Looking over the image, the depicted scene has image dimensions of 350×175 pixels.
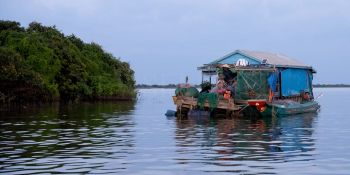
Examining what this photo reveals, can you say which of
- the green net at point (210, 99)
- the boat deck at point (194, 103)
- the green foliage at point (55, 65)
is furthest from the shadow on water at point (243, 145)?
the green foliage at point (55, 65)

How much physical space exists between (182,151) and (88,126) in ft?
34.8

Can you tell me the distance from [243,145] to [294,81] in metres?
20.4

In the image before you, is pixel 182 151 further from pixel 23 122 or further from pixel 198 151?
pixel 23 122

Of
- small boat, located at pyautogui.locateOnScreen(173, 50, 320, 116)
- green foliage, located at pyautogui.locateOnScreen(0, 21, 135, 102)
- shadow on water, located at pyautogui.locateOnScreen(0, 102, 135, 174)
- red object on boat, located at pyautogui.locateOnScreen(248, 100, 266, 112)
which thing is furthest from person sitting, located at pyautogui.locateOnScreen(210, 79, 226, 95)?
green foliage, located at pyautogui.locateOnScreen(0, 21, 135, 102)

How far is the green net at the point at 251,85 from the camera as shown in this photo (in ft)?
Result: 108

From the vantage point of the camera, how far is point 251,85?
109ft

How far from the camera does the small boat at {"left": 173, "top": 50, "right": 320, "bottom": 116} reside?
32219 mm

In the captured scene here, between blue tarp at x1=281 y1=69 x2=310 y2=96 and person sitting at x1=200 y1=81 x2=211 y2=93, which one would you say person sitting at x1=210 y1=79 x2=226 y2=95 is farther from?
blue tarp at x1=281 y1=69 x2=310 y2=96

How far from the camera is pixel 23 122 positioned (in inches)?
1113

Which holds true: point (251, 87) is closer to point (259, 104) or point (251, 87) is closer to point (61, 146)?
point (259, 104)

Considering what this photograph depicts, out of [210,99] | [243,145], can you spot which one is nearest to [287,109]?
[210,99]

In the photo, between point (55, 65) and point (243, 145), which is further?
point (55, 65)

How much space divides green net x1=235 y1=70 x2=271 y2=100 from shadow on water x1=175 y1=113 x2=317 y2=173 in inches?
205

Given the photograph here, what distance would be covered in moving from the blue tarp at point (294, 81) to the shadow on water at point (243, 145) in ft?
29.2
